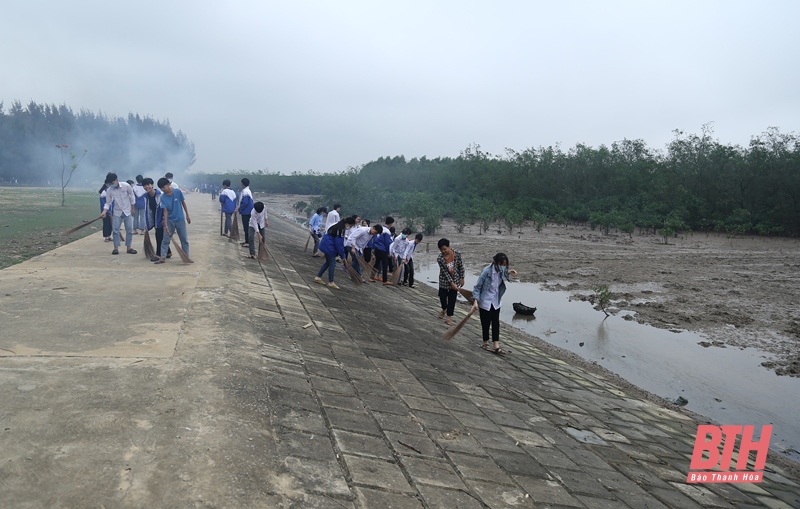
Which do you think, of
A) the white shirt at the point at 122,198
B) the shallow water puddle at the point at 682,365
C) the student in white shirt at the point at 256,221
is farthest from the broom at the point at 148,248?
the shallow water puddle at the point at 682,365

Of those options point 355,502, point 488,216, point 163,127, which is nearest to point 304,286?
point 355,502

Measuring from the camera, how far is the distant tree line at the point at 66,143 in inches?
2120

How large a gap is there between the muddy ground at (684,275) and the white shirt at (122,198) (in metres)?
11.3

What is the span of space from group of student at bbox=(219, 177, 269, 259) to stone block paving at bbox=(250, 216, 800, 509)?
2.46 metres

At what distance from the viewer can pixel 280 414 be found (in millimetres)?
4172

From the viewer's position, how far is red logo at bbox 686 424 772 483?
554 centimetres

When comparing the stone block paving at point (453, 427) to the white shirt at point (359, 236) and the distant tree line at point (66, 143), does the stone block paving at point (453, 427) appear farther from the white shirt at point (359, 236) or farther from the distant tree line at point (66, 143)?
the distant tree line at point (66, 143)

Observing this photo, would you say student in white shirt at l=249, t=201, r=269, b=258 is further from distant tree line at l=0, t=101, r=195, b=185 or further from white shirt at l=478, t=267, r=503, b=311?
distant tree line at l=0, t=101, r=195, b=185

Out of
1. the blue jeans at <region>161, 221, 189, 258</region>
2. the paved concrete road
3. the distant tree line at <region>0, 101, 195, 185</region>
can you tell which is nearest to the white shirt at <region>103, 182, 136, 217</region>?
the blue jeans at <region>161, 221, 189, 258</region>

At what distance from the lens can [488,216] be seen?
3394 centimetres

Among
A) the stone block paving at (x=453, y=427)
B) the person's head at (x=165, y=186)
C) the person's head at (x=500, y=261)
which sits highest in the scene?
the person's head at (x=165, y=186)

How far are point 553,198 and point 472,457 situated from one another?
42.3 metres

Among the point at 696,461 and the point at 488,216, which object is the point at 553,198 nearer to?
the point at 488,216

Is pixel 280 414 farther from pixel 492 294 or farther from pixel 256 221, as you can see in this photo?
pixel 256 221
